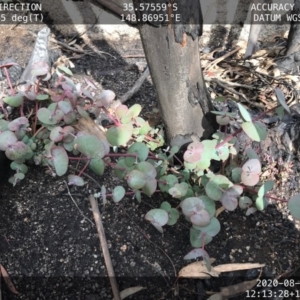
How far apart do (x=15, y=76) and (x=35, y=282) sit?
2.88ft

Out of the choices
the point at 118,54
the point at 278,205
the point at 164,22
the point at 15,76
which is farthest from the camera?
the point at 118,54

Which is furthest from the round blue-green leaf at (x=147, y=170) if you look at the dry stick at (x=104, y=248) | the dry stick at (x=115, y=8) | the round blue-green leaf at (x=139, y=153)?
the dry stick at (x=115, y=8)

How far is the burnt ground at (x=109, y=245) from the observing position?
114 centimetres

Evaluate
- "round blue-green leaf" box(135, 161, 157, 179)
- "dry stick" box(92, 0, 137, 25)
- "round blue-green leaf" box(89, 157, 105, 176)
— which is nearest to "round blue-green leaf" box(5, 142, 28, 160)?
"round blue-green leaf" box(89, 157, 105, 176)

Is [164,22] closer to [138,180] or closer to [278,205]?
[138,180]

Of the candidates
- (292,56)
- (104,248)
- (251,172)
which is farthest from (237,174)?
(292,56)

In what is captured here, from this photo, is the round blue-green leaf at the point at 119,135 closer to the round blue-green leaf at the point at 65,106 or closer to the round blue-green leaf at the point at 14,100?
the round blue-green leaf at the point at 65,106

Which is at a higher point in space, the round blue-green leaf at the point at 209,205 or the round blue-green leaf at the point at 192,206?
the round blue-green leaf at the point at 192,206

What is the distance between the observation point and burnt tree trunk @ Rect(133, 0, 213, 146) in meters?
1.02

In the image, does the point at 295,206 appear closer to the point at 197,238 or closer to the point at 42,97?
the point at 197,238

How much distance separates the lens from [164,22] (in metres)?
1.00

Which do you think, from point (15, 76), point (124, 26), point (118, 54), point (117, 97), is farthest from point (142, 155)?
point (124, 26)

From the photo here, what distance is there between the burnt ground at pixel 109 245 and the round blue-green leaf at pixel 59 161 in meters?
0.23

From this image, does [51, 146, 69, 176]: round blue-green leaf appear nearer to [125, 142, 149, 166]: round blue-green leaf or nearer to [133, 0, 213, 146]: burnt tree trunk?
[125, 142, 149, 166]: round blue-green leaf
